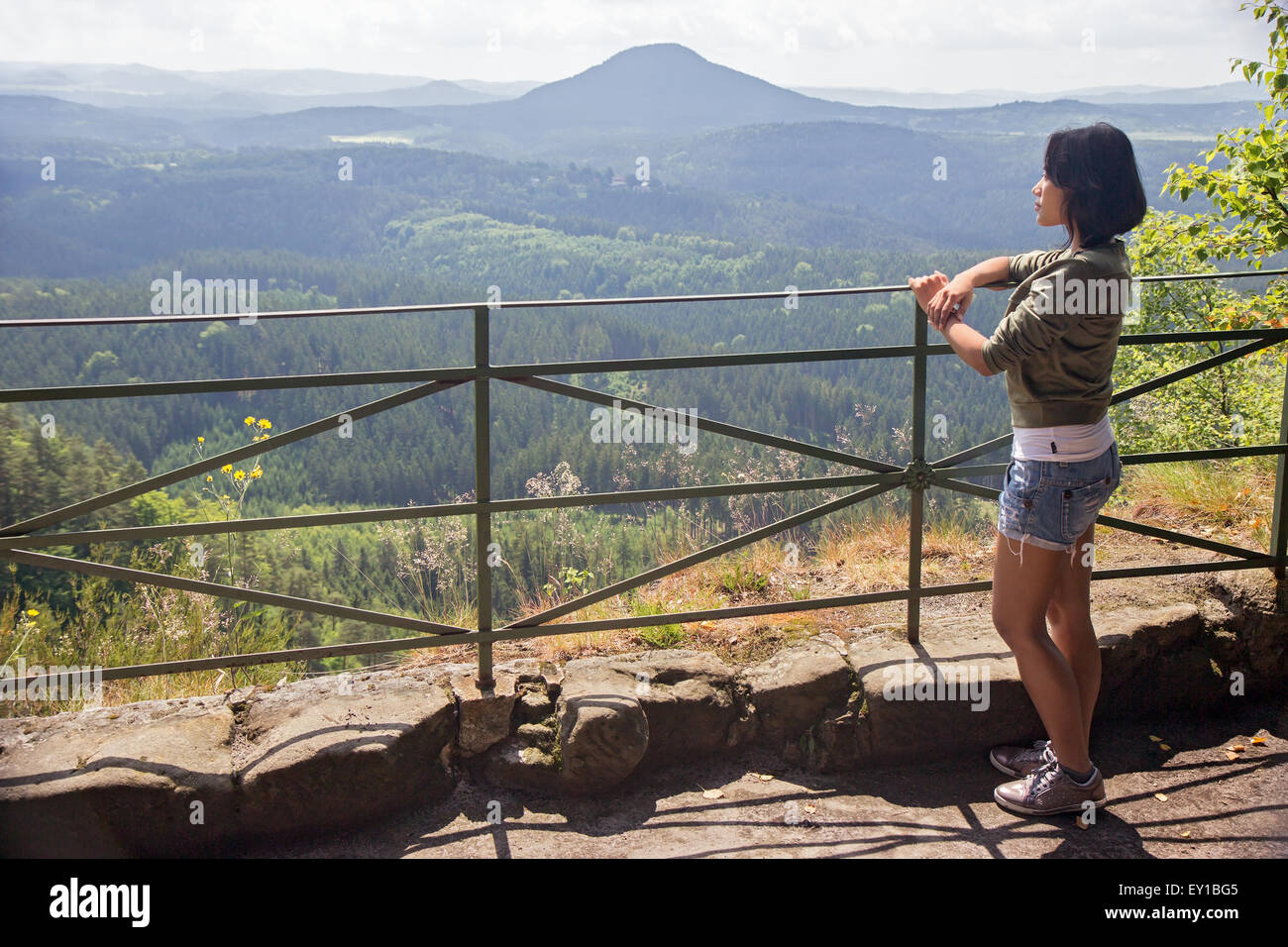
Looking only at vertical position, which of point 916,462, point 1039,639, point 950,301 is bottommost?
point 1039,639

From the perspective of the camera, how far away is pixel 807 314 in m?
48.0

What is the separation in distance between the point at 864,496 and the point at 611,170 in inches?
4902

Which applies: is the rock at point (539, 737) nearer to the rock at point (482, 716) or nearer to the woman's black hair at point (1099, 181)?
the rock at point (482, 716)

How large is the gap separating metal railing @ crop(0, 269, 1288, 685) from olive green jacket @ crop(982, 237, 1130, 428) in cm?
58

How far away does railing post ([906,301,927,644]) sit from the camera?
3.41 m

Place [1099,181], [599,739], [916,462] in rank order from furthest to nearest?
[916,462], [599,739], [1099,181]

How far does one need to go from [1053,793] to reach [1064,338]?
1.37m

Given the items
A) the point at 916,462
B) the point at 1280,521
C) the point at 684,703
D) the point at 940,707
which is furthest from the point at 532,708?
the point at 1280,521

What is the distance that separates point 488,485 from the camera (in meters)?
3.23

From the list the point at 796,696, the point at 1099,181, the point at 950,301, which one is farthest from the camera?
the point at 796,696

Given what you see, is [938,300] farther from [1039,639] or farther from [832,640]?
[832,640]

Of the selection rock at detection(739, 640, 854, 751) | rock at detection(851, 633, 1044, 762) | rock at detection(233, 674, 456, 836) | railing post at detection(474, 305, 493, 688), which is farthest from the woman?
rock at detection(233, 674, 456, 836)

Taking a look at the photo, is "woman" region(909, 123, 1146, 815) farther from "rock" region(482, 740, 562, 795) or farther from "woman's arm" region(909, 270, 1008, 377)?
"rock" region(482, 740, 562, 795)

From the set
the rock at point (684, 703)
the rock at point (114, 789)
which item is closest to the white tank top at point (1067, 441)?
the rock at point (684, 703)
